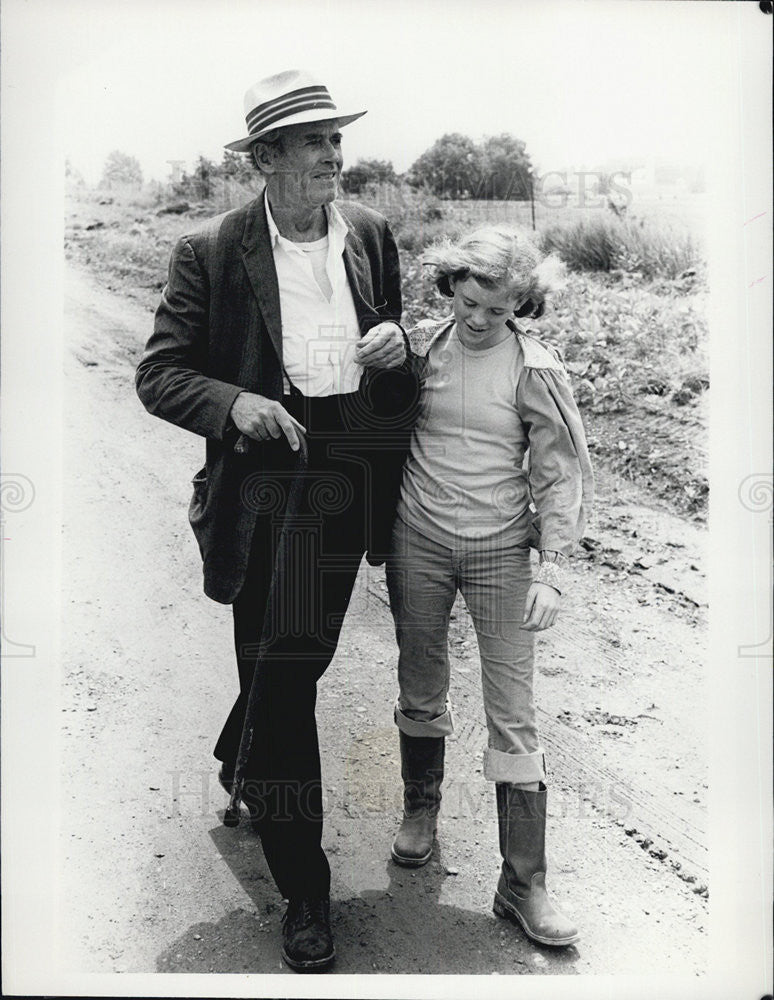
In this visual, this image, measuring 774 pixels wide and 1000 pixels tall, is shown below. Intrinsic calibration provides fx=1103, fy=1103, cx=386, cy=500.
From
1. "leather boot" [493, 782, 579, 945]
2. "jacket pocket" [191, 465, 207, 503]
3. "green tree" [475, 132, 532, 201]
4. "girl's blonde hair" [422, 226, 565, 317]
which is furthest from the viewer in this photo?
"green tree" [475, 132, 532, 201]

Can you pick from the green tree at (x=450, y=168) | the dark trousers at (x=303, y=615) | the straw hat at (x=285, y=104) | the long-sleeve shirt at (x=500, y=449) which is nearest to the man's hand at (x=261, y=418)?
the dark trousers at (x=303, y=615)

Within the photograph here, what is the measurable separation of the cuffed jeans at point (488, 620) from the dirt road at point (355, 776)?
0.42 m

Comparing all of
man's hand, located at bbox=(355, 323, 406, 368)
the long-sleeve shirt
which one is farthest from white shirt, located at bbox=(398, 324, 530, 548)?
man's hand, located at bbox=(355, 323, 406, 368)

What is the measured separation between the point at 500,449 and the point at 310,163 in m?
0.83

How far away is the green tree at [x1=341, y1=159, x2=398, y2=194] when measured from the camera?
325 centimetres

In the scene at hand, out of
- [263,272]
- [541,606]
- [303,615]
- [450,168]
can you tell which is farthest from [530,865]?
[450,168]

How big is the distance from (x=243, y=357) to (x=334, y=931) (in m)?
1.49

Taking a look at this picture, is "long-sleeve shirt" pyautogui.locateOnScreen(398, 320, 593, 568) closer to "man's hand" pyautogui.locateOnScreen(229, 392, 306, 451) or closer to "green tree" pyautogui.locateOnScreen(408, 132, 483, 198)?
"man's hand" pyautogui.locateOnScreen(229, 392, 306, 451)

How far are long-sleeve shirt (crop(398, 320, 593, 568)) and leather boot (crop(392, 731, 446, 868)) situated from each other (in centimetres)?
61

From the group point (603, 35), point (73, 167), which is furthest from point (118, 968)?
point (603, 35)

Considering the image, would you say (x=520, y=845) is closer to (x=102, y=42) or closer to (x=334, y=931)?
(x=334, y=931)

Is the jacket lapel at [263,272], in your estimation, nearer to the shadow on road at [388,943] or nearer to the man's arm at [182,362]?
the man's arm at [182,362]

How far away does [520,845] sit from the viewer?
9.10 feet

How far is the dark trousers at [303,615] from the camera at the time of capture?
2742 mm
